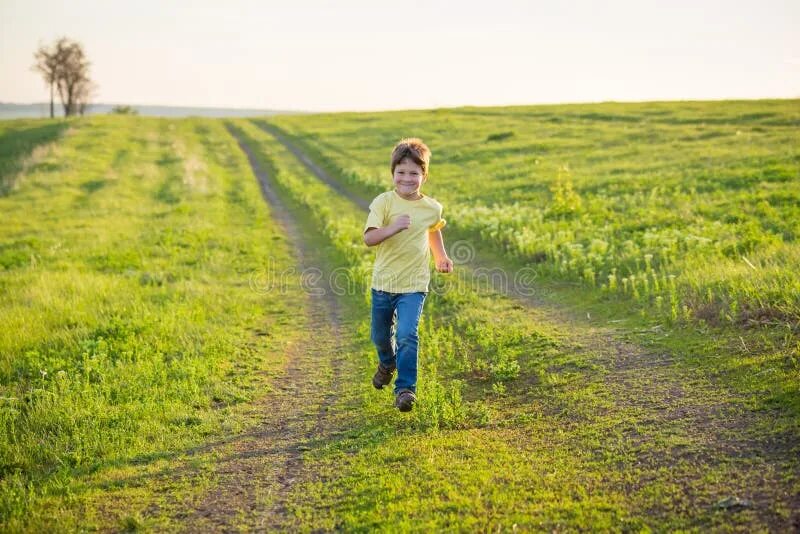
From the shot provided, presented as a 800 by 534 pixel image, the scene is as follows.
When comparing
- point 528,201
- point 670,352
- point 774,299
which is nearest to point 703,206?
point 528,201

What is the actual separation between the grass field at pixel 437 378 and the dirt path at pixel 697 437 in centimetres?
2

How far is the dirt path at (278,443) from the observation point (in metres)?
4.64

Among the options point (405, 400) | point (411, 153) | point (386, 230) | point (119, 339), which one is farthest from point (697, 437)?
point (119, 339)

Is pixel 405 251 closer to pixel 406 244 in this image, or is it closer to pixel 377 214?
pixel 406 244

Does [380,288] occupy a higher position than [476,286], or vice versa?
[380,288]

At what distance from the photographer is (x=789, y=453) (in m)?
4.59

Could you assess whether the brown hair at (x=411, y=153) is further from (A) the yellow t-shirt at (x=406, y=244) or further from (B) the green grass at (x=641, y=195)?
(B) the green grass at (x=641, y=195)

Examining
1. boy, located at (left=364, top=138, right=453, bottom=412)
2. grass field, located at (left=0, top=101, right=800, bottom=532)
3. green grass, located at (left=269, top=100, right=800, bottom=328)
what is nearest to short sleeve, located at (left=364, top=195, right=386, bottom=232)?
boy, located at (left=364, top=138, right=453, bottom=412)

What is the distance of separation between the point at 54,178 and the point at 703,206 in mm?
29443

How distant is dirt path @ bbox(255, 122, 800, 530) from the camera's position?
4145 millimetres

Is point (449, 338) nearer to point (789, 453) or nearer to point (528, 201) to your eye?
point (789, 453)

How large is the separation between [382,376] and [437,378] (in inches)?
38.8

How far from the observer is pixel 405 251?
6.06 m

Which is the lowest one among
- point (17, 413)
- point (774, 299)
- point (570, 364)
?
point (17, 413)
